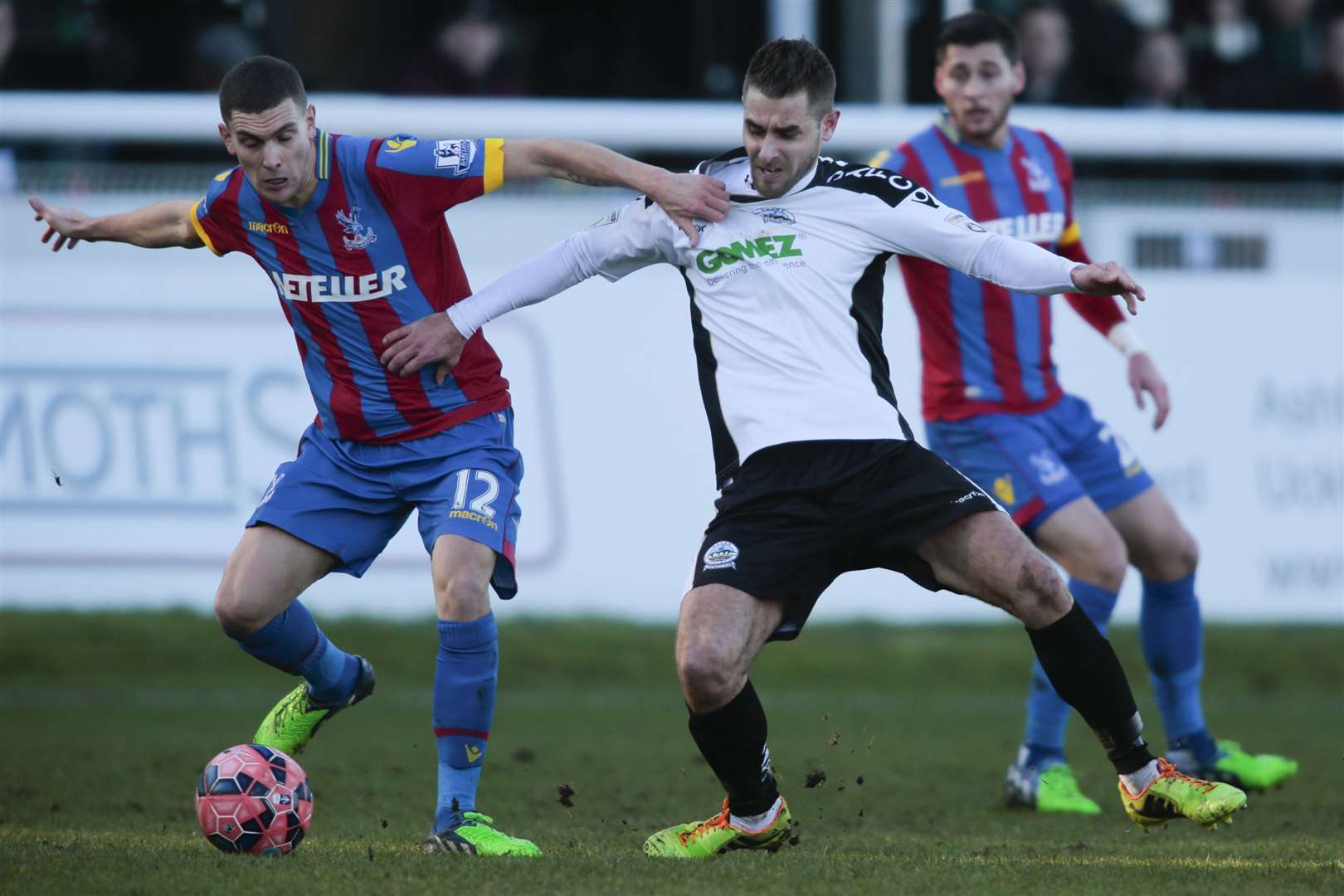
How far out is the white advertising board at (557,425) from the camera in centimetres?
Result: 924

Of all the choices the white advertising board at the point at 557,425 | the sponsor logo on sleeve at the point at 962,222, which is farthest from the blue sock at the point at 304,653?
the white advertising board at the point at 557,425

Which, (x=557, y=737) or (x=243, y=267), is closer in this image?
(x=557, y=737)

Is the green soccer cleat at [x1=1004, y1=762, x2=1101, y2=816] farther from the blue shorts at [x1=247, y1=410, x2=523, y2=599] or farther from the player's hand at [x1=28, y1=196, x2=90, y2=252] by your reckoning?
the player's hand at [x1=28, y1=196, x2=90, y2=252]

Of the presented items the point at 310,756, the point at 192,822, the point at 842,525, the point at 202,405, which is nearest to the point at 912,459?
the point at 842,525

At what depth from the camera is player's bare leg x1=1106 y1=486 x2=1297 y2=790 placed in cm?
670

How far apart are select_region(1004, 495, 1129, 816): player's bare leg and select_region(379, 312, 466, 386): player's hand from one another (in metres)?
2.28

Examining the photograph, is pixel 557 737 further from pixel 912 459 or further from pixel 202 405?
pixel 912 459

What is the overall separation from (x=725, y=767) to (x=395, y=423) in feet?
4.80

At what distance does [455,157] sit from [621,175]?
533 millimetres

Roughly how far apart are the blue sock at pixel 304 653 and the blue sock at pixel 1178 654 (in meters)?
2.95

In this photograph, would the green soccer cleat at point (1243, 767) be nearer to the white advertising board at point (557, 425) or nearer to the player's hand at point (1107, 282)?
the player's hand at point (1107, 282)

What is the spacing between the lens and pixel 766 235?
17.1 ft

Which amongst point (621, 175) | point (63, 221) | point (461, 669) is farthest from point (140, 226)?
point (461, 669)

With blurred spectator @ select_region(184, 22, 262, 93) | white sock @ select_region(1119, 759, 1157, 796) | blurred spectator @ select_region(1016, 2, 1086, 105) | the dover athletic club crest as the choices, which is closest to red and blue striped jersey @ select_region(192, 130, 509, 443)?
the dover athletic club crest
